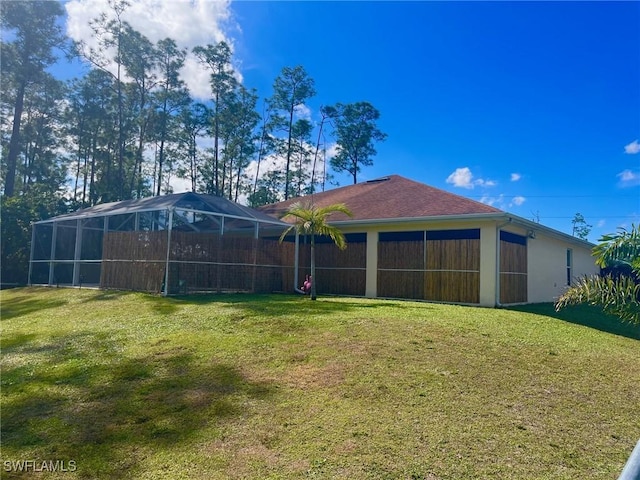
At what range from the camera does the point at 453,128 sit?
2248cm

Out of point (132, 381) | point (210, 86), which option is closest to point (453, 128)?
point (210, 86)

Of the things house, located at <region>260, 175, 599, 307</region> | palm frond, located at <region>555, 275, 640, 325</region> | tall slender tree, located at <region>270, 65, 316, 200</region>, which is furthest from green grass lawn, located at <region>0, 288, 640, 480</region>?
tall slender tree, located at <region>270, 65, 316, 200</region>

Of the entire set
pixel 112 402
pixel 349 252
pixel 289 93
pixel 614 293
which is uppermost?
pixel 289 93

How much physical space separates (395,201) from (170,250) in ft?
26.6

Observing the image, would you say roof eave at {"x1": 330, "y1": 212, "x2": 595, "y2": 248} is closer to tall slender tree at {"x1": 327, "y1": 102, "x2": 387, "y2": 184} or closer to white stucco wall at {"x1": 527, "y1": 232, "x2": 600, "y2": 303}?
white stucco wall at {"x1": 527, "y1": 232, "x2": 600, "y2": 303}

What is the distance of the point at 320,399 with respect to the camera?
16.4 ft

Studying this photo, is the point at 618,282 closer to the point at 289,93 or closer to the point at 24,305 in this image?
the point at 24,305

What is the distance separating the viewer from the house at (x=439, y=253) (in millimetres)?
12828

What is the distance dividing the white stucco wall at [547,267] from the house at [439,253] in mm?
35

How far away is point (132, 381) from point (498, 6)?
13.4 m

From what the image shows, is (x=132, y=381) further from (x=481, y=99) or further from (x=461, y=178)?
(x=461, y=178)

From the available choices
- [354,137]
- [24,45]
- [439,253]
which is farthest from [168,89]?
[439,253]

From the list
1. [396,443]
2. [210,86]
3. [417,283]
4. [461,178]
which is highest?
[210,86]
